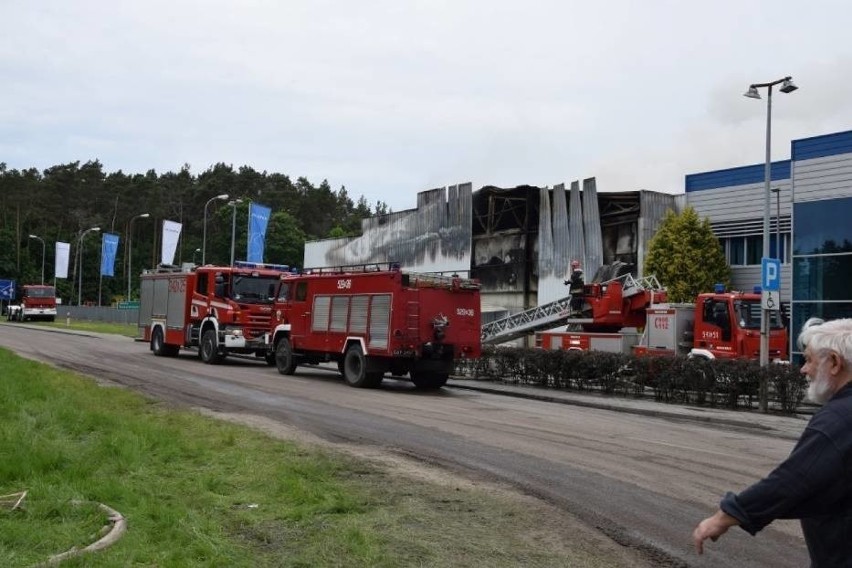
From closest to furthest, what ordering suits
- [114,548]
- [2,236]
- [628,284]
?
[114,548], [628,284], [2,236]

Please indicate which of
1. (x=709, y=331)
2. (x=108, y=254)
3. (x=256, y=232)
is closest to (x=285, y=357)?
(x=709, y=331)

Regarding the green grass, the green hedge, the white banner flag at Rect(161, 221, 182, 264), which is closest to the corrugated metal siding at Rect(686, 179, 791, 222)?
the green hedge

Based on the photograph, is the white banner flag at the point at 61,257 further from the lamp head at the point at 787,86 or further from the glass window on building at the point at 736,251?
the lamp head at the point at 787,86

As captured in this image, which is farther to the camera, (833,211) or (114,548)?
(833,211)

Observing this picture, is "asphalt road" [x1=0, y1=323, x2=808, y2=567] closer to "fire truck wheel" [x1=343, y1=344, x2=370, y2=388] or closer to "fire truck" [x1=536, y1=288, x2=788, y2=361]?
"fire truck wheel" [x1=343, y1=344, x2=370, y2=388]

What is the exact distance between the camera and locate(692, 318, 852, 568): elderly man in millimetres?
2740

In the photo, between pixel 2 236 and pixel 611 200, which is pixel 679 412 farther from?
pixel 2 236

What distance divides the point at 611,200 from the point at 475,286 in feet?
78.2

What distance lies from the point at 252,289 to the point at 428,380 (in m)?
8.06

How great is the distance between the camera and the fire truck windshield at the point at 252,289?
85.2 ft

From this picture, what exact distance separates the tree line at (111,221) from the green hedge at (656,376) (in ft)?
260

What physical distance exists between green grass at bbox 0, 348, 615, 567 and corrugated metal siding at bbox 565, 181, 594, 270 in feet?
113

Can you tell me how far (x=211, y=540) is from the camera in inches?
216

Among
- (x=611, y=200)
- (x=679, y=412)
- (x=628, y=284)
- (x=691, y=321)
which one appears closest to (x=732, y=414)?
(x=679, y=412)
